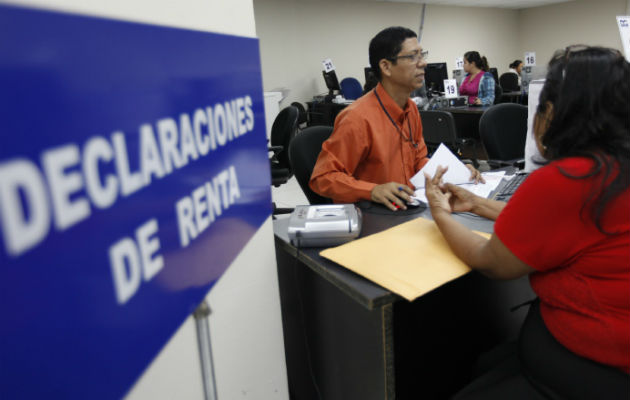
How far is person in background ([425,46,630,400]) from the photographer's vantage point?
2.46ft

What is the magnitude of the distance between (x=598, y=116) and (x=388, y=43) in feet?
3.56

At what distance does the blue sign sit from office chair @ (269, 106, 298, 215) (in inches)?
97.6

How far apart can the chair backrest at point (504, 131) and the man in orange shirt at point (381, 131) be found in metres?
0.80

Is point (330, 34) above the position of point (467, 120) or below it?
above

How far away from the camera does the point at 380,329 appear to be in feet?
3.15

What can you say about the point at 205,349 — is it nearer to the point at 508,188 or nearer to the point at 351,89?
the point at 508,188

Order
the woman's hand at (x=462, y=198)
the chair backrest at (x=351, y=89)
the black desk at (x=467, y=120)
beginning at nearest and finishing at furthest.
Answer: the woman's hand at (x=462, y=198) < the black desk at (x=467, y=120) < the chair backrest at (x=351, y=89)

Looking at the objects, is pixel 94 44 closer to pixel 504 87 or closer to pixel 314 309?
pixel 314 309

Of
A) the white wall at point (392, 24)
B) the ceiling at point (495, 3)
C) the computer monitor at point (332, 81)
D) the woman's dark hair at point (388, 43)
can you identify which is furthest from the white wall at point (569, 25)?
the woman's dark hair at point (388, 43)

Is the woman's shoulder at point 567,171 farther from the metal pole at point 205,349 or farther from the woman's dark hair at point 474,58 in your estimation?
the woman's dark hair at point 474,58

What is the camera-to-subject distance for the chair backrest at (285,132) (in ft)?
10.6

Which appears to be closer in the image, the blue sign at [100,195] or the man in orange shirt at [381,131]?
the blue sign at [100,195]

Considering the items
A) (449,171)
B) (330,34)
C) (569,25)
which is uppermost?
(569,25)

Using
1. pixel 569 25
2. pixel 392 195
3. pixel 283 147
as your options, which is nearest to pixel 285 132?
pixel 283 147
